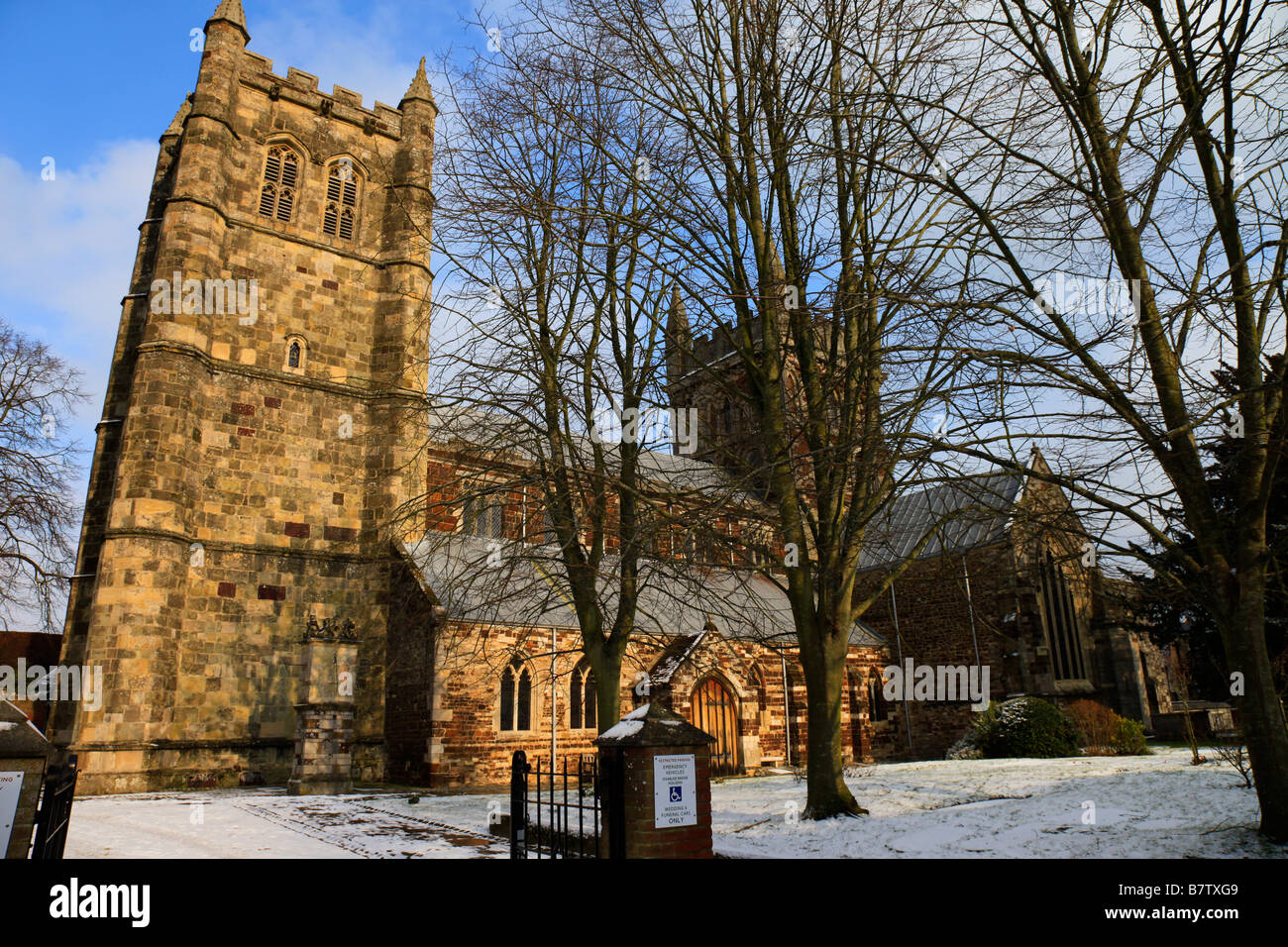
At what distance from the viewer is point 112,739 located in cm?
1599

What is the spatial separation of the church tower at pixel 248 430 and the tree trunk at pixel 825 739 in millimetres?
9767

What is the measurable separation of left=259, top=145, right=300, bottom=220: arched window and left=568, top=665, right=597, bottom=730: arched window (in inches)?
576

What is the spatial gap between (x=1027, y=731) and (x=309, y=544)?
1763 cm

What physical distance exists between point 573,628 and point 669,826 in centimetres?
1345

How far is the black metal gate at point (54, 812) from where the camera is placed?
17.2 feet

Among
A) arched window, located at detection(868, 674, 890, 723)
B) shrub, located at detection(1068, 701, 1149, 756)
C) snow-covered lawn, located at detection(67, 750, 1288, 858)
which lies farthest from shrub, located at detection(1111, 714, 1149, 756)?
arched window, located at detection(868, 674, 890, 723)

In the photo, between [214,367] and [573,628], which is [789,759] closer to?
[573,628]

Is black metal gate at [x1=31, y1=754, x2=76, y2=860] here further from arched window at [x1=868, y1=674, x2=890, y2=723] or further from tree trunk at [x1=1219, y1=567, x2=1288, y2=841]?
arched window at [x1=868, y1=674, x2=890, y2=723]

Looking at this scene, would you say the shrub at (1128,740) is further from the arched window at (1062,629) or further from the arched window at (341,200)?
the arched window at (341,200)

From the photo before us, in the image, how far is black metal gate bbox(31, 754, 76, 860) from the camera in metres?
5.25

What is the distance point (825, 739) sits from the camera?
9.98 meters

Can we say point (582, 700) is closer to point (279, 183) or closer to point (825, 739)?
point (825, 739)

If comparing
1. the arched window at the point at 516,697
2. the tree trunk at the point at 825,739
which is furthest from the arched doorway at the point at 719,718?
the tree trunk at the point at 825,739

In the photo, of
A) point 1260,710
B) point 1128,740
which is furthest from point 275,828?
point 1128,740
